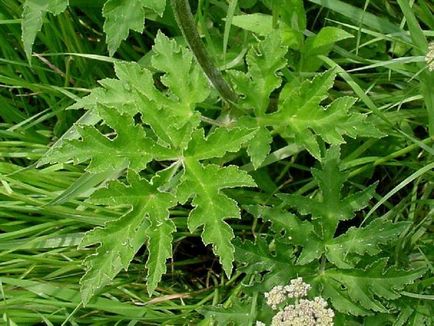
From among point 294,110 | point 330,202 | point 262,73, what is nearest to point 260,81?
point 262,73

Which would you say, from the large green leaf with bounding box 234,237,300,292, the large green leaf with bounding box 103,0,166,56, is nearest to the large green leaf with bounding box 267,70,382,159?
the large green leaf with bounding box 234,237,300,292

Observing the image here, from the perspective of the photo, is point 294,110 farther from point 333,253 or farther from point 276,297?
point 276,297

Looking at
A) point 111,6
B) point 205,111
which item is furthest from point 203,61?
point 205,111

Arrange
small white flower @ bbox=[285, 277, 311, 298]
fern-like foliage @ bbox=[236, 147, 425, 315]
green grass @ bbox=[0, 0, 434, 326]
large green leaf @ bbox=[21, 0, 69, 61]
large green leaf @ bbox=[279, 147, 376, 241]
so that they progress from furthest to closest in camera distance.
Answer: green grass @ bbox=[0, 0, 434, 326]
large green leaf @ bbox=[279, 147, 376, 241]
fern-like foliage @ bbox=[236, 147, 425, 315]
small white flower @ bbox=[285, 277, 311, 298]
large green leaf @ bbox=[21, 0, 69, 61]

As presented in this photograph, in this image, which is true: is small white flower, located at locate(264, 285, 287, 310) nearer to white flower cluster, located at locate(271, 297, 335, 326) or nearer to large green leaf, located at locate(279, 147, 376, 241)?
white flower cluster, located at locate(271, 297, 335, 326)

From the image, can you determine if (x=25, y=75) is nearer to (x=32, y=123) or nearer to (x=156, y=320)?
(x=32, y=123)

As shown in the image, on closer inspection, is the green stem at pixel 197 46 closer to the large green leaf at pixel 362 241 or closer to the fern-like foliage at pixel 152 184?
the fern-like foliage at pixel 152 184
